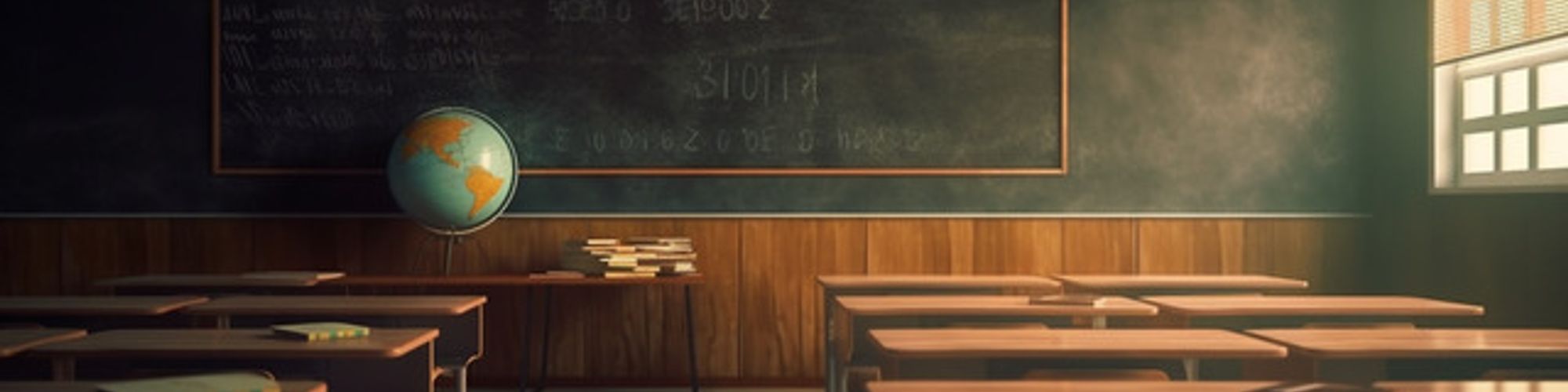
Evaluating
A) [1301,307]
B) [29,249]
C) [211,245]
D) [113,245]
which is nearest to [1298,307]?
[1301,307]

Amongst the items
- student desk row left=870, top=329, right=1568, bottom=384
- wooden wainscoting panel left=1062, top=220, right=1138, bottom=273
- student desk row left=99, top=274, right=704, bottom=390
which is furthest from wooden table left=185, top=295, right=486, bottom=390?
wooden wainscoting panel left=1062, top=220, right=1138, bottom=273

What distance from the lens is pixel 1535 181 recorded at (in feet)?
17.4

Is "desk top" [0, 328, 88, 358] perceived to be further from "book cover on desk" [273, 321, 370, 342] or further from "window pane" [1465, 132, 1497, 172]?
"window pane" [1465, 132, 1497, 172]

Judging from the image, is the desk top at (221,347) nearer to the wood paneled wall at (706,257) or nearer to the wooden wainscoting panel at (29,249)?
the wood paneled wall at (706,257)

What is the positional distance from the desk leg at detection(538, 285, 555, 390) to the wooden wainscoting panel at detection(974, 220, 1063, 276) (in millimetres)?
1801

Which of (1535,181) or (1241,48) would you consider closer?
(1535,181)

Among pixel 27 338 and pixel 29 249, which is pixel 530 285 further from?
pixel 27 338

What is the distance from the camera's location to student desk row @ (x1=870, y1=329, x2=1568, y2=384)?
2928mm

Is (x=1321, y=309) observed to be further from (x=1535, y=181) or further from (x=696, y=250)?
(x=696, y=250)

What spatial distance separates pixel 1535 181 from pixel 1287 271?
4.19 ft

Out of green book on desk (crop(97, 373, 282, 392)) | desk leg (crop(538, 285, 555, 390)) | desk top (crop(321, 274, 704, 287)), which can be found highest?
green book on desk (crop(97, 373, 282, 392))

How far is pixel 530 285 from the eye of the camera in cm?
619

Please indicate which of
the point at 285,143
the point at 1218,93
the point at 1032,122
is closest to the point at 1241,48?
the point at 1218,93

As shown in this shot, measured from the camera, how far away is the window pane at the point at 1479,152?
18.5 ft
